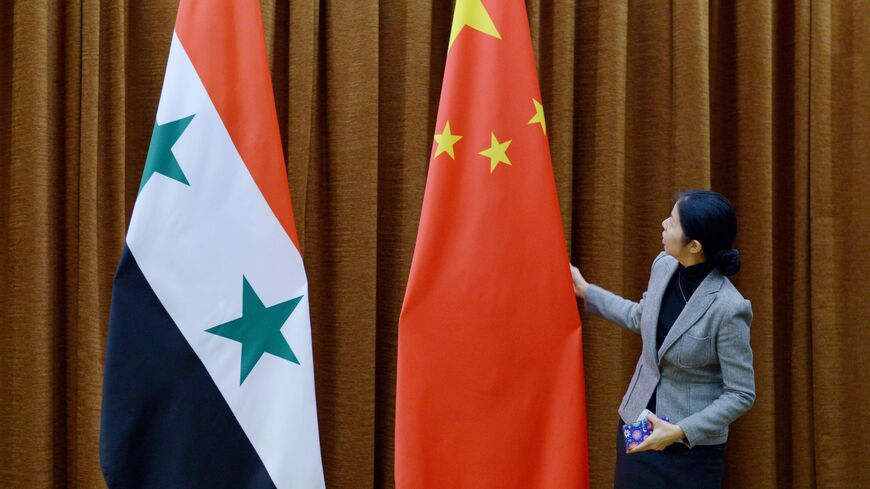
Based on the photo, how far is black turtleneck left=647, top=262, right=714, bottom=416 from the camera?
5.75ft

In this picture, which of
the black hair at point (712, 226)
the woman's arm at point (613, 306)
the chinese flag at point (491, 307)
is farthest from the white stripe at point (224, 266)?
the black hair at point (712, 226)

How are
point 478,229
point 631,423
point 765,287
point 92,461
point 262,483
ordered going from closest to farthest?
point 262,483
point 478,229
point 631,423
point 92,461
point 765,287

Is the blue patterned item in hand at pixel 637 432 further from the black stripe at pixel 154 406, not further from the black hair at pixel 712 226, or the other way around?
the black stripe at pixel 154 406

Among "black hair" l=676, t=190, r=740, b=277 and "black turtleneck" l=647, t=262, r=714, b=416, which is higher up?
"black hair" l=676, t=190, r=740, b=277

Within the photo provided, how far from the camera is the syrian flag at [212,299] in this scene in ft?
4.77

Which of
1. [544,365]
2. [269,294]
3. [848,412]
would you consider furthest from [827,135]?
[269,294]

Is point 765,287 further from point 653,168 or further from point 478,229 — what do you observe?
point 478,229

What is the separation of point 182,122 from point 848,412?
7.93 ft

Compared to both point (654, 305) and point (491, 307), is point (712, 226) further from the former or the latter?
point (491, 307)

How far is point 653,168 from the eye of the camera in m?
2.54

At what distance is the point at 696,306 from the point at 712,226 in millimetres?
193

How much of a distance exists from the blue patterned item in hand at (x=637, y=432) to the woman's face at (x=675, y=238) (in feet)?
1.33

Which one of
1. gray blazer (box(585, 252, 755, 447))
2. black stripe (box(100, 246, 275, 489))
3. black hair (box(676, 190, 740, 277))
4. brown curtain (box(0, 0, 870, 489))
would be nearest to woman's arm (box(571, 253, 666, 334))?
gray blazer (box(585, 252, 755, 447))

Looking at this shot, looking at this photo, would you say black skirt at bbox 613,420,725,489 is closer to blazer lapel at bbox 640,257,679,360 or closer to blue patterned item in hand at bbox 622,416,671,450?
blue patterned item in hand at bbox 622,416,671,450
